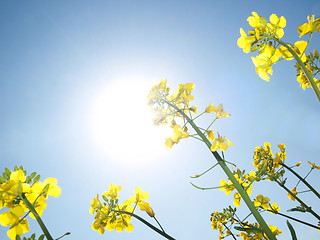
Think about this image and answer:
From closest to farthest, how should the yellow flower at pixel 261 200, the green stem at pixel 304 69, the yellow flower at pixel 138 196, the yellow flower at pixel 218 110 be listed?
the green stem at pixel 304 69, the yellow flower at pixel 218 110, the yellow flower at pixel 138 196, the yellow flower at pixel 261 200

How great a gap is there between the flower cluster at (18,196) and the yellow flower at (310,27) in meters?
2.36

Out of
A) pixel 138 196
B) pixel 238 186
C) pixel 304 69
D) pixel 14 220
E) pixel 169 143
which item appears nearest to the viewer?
pixel 14 220

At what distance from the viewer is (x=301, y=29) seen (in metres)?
1.52

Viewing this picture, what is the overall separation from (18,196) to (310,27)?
8.42 ft

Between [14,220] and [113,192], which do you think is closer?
[14,220]

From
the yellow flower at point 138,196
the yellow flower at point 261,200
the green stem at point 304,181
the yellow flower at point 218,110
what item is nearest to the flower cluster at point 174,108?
the yellow flower at point 218,110

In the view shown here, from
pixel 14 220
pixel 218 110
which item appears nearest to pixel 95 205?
pixel 14 220

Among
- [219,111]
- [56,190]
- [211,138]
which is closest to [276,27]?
[219,111]

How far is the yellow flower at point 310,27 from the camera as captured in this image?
1472 mm

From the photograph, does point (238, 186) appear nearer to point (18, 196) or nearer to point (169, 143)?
point (169, 143)

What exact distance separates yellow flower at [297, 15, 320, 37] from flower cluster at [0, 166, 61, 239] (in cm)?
236

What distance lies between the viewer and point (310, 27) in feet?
4.82

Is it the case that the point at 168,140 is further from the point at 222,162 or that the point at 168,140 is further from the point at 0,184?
the point at 0,184

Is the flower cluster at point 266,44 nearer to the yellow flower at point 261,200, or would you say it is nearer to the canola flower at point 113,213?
the canola flower at point 113,213
